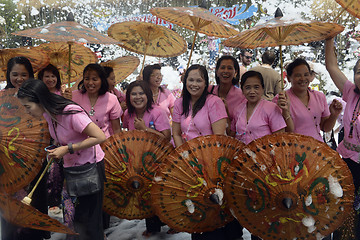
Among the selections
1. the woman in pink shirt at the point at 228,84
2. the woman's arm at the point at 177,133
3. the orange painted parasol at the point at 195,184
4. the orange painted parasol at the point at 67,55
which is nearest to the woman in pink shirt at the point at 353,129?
the orange painted parasol at the point at 195,184

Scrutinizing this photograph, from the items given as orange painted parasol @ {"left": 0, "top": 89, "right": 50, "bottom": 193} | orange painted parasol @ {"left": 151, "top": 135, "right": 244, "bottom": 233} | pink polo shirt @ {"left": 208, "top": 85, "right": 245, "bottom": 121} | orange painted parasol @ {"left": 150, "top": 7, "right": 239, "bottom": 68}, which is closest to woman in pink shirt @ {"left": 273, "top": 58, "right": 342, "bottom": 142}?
pink polo shirt @ {"left": 208, "top": 85, "right": 245, "bottom": 121}

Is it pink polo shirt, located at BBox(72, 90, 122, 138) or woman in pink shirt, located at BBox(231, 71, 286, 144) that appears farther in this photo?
pink polo shirt, located at BBox(72, 90, 122, 138)

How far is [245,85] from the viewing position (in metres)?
2.97

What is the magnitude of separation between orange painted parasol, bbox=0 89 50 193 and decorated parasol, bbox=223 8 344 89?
189cm

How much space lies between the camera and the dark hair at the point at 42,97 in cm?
229

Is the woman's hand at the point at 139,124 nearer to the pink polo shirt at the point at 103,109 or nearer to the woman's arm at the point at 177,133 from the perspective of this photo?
the pink polo shirt at the point at 103,109

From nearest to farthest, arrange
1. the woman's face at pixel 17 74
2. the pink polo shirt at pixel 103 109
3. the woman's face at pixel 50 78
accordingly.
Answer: the woman's face at pixel 17 74, the pink polo shirt at pixel 103 109, the woman's face at pixel 50 78

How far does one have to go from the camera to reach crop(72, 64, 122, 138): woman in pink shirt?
11.0 ft

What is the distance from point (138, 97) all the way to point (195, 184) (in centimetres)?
125

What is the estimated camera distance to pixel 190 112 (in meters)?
3.03

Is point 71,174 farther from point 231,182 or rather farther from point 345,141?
point 345,141

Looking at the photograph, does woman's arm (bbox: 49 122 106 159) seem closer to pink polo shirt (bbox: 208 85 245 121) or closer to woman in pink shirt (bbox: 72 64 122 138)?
woman in pink shirt (bbox: 72 64 122 138)

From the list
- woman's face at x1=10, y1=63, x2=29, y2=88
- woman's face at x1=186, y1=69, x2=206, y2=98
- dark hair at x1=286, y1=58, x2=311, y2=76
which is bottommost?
woman's face at x1=186, y1=69, x2=206, y2=98

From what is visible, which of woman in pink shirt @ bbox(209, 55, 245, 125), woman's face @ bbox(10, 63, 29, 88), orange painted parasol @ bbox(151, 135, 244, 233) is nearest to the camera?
orange painted parasol @ bbox(151, 135, 244, 233)
